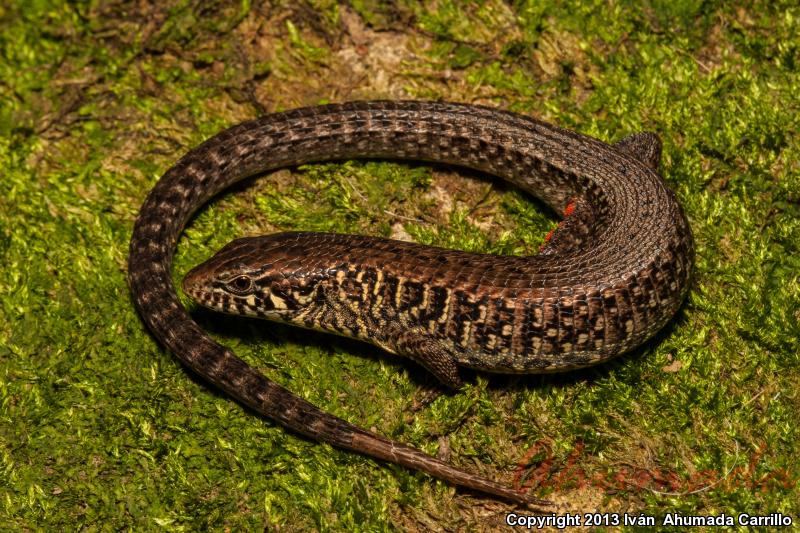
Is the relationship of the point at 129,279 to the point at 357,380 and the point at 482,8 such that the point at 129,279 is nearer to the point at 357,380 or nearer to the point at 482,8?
the point at 357,380

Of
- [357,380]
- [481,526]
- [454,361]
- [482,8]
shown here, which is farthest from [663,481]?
[482,8]
